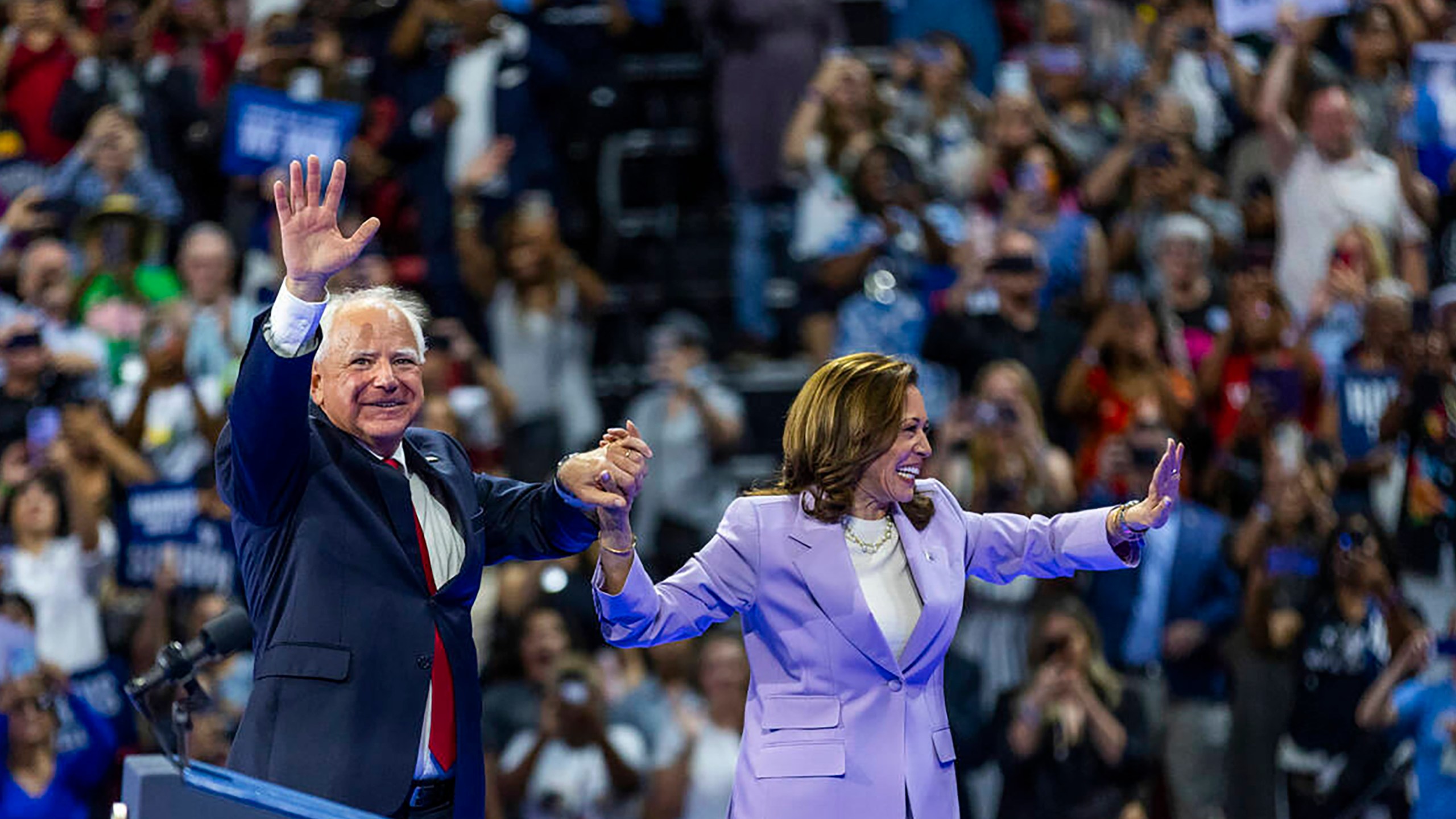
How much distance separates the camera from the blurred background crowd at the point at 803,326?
6984mm

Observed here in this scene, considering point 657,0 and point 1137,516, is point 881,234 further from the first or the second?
point 1137,516

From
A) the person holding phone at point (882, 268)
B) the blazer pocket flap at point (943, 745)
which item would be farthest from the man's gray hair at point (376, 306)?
the person holding phone at point (882, 268)

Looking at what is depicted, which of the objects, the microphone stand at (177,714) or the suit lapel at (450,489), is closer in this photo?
the microphone stand at (177,714)

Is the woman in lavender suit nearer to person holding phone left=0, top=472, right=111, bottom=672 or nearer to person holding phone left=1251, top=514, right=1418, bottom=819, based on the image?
person holding phone left=1251, top=514, right=1418, bottom=819

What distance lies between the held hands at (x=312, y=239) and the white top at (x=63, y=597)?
14.1 ft

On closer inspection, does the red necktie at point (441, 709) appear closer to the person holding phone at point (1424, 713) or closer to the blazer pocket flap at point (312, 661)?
the blazer pocket flap at point (312, 661)

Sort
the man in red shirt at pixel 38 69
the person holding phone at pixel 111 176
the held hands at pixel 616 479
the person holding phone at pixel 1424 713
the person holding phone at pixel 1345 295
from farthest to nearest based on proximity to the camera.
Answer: the man in red shirt at pixel 38 69, the person holding phone at pixel 111 176, the person holding phone at pixel 1345 295, the person holding phone at pixel 1424 713, the held hands at pixel 616 479

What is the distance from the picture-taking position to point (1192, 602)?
715 centimetres

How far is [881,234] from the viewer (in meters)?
8.07

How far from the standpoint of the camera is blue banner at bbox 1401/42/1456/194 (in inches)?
330

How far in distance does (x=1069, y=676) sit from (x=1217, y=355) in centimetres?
165

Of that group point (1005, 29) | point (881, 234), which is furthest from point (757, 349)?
point (1005, 29)

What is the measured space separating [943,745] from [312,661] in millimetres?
1083

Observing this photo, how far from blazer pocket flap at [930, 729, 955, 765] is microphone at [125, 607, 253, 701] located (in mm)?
1170
